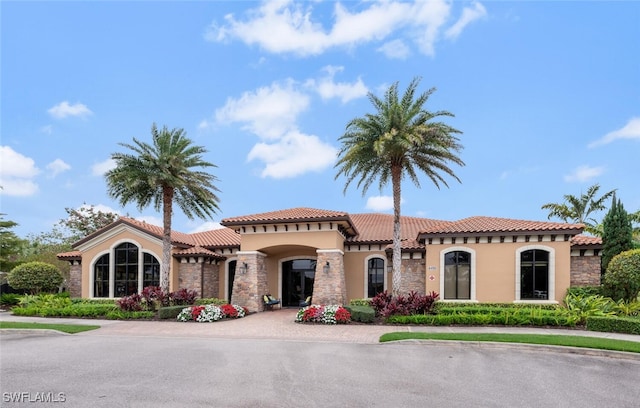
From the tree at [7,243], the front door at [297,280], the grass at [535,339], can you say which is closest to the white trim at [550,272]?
the grass at [535,339]

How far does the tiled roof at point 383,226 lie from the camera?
2434 cm

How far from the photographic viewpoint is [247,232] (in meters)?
22.2

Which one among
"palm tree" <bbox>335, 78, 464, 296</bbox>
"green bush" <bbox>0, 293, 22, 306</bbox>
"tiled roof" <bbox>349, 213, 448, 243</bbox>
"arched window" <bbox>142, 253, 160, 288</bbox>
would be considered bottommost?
"green bush" <bbox>0, 293, 22, 306</bbox>

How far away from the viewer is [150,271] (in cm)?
2389

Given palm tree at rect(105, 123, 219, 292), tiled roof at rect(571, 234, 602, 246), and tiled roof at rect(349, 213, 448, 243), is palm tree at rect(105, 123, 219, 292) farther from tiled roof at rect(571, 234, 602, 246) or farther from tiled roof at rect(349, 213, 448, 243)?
tiled roof at rect(571, 234, 602, 246)

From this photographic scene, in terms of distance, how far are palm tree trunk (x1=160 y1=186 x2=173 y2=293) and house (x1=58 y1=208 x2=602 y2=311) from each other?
5.12 ft

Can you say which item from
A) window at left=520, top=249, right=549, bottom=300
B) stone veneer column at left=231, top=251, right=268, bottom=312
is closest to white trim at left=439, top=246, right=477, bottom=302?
window at left=520, top=249, right=549, bottom=300

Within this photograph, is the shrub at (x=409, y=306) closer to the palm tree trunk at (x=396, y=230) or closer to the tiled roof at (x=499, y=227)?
the palm tree trunk at (x=396, y=230)

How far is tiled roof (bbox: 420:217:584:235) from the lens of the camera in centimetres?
1937

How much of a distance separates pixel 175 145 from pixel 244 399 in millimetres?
16537

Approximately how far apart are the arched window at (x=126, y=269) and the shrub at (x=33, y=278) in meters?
5.42

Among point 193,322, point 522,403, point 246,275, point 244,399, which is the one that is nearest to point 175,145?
point 246,275

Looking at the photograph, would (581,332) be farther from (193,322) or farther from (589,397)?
(193,322)

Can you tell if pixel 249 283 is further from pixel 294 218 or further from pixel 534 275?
pixel 534 275
